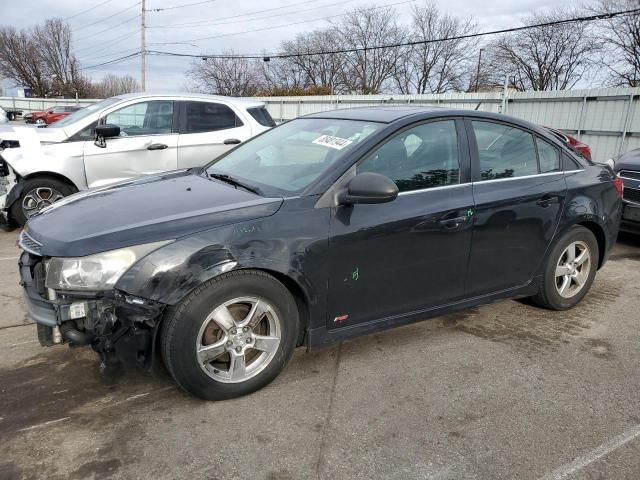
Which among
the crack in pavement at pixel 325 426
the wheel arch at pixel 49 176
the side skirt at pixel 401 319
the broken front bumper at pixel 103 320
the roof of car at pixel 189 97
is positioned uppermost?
the roof of car at pixel 189 97

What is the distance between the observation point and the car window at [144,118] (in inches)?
258

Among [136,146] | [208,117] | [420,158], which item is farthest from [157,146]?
[420,158]

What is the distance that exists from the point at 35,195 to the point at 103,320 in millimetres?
4591

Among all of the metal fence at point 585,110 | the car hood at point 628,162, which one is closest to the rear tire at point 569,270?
the car hood at point 628,162

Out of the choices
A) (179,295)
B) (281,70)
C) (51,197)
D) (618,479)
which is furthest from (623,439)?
(281,70)

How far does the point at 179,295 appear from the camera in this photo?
2.51 meters

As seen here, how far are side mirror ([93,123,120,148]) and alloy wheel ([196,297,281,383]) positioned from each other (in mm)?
4295

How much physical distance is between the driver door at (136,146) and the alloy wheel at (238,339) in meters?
4.19

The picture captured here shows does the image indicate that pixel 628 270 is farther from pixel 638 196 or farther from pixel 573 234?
pixel 573 234

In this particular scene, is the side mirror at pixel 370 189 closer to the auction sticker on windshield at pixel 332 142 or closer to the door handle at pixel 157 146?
the auction sticker on windshield at pixel 332 142

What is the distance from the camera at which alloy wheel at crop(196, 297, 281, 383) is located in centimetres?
268

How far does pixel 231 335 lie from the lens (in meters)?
2.73

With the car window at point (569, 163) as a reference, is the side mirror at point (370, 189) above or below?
below

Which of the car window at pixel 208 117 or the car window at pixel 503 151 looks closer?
the car window at pixel 503 151
